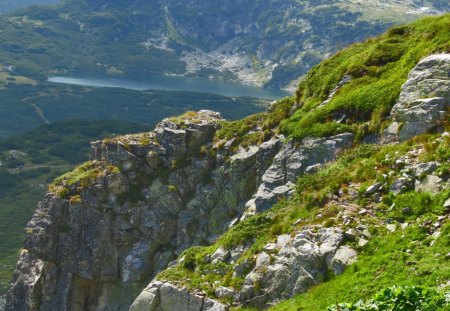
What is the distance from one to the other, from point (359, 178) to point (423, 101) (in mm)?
5719

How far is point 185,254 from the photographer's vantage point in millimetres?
28359

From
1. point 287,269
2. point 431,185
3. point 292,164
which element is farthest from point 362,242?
point 292,164

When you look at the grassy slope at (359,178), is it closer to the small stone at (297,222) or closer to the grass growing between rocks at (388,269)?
the grass growing between rocks at (388,269)

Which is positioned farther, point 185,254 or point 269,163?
point 269,163

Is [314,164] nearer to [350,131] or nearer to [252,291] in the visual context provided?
[350,131]

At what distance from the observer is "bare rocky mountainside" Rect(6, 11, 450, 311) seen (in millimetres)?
20766

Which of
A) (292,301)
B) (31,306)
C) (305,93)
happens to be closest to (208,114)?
(305,93)

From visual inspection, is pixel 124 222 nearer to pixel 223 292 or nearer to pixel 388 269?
pixel 223 292

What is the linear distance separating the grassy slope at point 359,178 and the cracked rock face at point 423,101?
124 centimetres

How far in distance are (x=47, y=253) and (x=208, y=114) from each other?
18.8 metres

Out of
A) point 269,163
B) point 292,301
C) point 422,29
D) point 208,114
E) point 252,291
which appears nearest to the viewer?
point 292,301

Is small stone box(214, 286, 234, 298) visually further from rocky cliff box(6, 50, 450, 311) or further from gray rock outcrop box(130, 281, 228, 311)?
rocky cliff box(6, 50, 450, 311)

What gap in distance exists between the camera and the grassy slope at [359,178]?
1769 centimetres

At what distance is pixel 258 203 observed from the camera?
3200 centimetres
